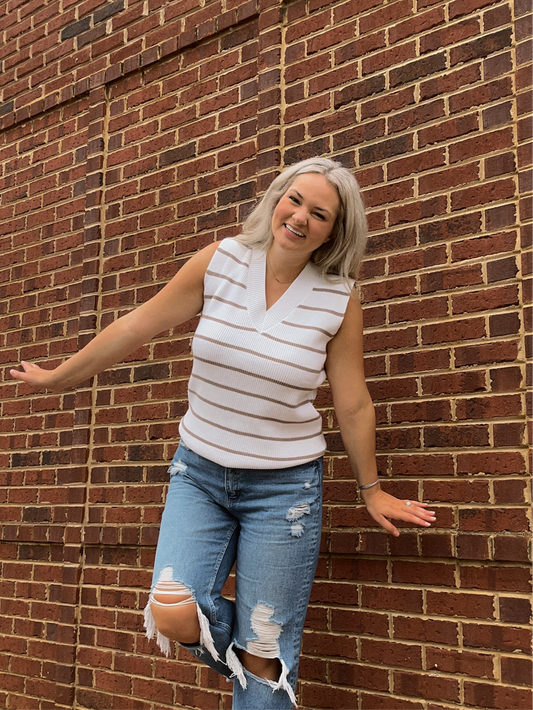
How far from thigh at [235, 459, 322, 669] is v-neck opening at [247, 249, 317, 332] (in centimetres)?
50

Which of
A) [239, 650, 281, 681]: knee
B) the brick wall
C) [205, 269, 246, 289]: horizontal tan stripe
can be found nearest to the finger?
the brick wall

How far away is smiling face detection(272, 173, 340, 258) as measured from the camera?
2.64m

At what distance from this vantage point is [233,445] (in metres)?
2.54

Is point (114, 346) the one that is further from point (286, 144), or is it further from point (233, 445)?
point (286, 144)

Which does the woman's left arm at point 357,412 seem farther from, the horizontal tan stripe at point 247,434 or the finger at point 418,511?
the horizontal tan stripe at point 247,434

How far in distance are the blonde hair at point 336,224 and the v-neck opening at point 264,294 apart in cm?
5

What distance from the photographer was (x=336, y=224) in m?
2.74

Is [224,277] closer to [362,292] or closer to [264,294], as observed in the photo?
[264,294]

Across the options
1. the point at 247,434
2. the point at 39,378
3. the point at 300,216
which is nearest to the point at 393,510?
the point at 247,434

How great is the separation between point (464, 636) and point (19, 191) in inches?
150

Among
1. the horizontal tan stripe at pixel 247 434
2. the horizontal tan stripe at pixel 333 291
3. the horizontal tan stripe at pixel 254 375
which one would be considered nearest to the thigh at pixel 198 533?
the horizontal tan stripe at pixel 247 434

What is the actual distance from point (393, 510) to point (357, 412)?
0.36 metres

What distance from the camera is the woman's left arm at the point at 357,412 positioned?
269cm

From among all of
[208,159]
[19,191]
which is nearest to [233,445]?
[208,159]
